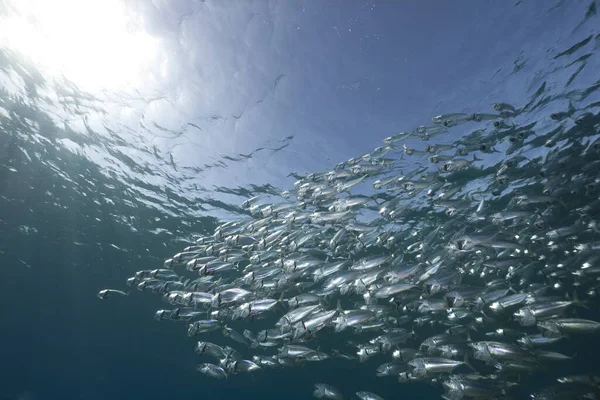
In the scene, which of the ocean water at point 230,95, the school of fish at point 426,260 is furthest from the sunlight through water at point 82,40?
the school of fish at point 426,260

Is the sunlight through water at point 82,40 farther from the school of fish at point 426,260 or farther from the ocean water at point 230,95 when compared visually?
the school of fish at point 426,260

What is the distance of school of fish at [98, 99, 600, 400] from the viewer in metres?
7.73

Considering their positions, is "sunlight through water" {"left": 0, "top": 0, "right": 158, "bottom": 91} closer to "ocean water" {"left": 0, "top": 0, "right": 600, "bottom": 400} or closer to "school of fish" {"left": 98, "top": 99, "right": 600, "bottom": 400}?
"ocean water" {"left": 0, "top": 0, "right": 600, "bottom": 400}

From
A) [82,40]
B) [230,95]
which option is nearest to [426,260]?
[230,95]

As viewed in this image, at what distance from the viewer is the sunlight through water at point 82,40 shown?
9992 mm

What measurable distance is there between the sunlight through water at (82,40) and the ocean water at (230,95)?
0.19 ft

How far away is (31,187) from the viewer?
18.8 m

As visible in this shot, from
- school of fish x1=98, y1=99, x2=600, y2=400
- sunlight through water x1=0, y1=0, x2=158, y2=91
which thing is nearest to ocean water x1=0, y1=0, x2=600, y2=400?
sunlight through water x1=0, y1=0, x2=158, y2=91

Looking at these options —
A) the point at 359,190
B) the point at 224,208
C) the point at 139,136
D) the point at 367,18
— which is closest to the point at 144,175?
the point at 139,136

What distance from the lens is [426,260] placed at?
10.6 m

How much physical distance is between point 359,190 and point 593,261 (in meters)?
10.0

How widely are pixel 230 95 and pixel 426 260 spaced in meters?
9.05

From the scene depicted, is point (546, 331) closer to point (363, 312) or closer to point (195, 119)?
point (363, 312)

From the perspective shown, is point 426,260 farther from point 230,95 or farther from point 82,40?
point 82,40
